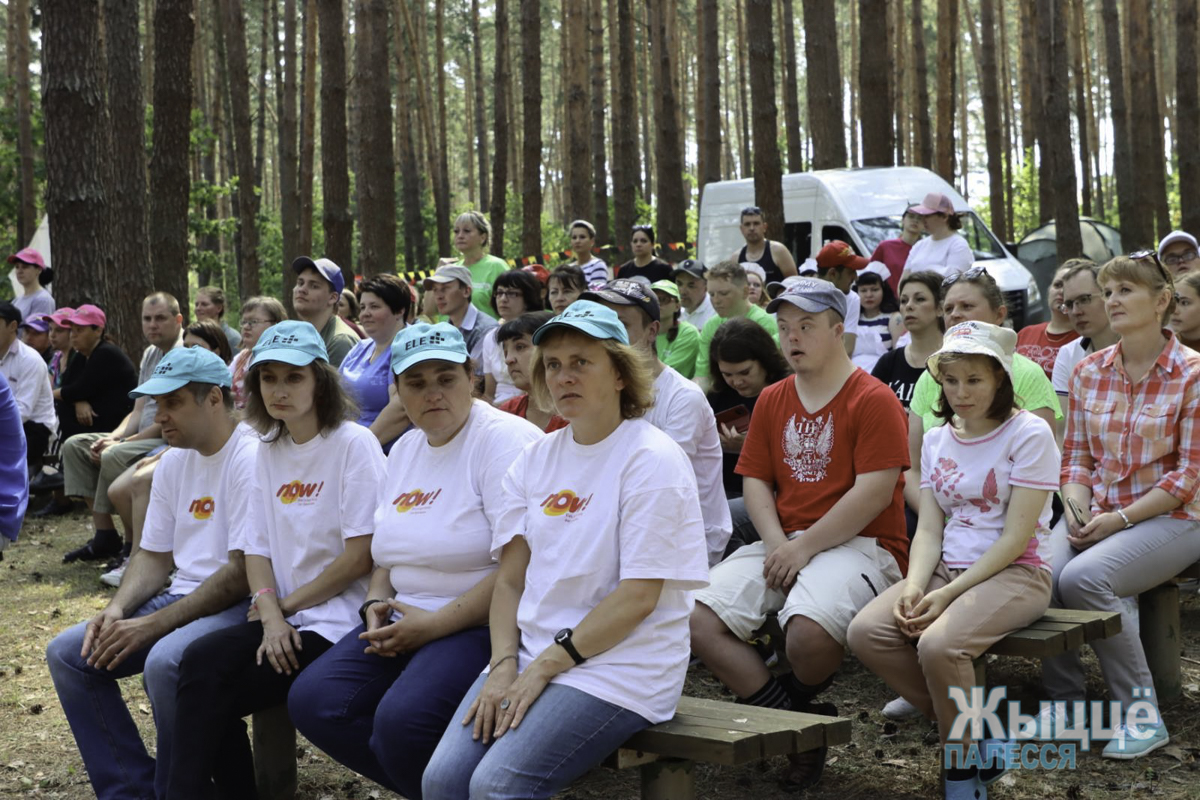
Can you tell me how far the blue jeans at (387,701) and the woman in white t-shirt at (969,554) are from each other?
1359 millimetres

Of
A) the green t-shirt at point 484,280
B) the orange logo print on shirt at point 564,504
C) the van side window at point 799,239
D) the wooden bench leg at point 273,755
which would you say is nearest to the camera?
the orange logo print on shirt at point 564,504

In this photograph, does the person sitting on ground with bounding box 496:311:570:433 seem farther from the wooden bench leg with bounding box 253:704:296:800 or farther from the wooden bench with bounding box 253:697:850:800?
the wooden bench with bounding box 253:697:850:800

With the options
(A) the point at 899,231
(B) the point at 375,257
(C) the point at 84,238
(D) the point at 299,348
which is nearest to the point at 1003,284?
(A) the point at 899,231

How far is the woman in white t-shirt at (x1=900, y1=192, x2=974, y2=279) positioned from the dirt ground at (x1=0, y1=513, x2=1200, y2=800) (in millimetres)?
3922

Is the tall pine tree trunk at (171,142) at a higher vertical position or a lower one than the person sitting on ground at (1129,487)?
higher

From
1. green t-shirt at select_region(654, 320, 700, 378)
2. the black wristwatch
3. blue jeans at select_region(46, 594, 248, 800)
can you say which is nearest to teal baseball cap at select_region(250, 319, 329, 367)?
blue jeans at select_region(46, 594, 248, 800)

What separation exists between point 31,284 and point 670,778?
453 inches

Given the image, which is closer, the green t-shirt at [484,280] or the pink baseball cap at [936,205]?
the pink baseball cap at [936,205]

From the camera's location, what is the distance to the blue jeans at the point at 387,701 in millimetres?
3625

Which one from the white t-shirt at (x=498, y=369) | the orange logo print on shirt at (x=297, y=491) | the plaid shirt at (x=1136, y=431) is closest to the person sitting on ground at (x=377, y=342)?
the white t-shirt at (x=498, y=369)

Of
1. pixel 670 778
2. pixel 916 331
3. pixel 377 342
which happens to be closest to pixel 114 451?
pixel 377 342

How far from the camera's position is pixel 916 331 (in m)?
5.98

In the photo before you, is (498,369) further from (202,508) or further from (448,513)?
(448,513)

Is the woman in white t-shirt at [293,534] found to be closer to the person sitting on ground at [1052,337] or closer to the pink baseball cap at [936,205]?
the person sitting on ground at [1052,337]
